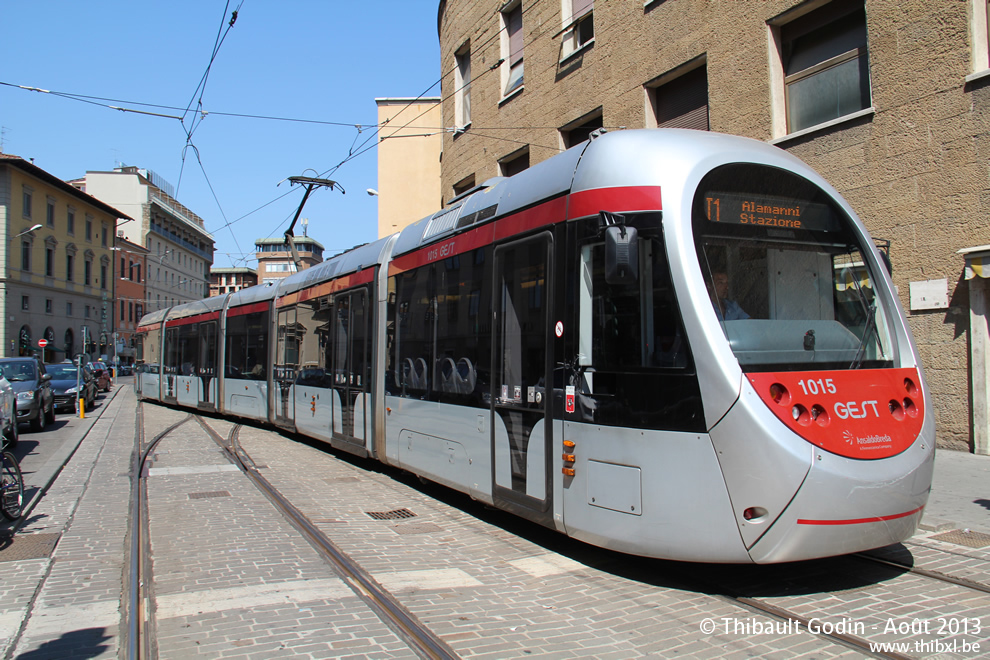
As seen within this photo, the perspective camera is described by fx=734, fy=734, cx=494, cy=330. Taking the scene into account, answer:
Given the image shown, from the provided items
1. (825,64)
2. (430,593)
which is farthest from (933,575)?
(825,64)

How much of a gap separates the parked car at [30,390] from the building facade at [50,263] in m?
24.3

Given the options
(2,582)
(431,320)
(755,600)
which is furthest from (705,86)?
(2,582)

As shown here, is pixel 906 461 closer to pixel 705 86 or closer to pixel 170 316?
pixel 705 86

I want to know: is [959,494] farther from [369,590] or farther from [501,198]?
[369,590]

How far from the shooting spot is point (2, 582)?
524 centimetres

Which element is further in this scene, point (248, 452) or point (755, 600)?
point (248, 452)

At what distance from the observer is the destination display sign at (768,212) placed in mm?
4938

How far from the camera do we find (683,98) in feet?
45.1

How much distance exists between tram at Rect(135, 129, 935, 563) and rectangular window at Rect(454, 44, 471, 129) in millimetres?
15219

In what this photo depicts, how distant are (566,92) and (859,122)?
24.2 ft

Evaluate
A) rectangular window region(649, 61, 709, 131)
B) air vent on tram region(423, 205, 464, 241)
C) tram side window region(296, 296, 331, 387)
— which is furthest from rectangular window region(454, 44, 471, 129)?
air vent on tram region(423, 205, 464, 241)

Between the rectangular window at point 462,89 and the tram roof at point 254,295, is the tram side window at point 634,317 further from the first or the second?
the rectangular window at point 462,89

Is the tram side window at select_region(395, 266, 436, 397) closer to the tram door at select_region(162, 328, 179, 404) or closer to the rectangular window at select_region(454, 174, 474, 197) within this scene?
the rectangular window at select_region(454, 174, 474, 197)

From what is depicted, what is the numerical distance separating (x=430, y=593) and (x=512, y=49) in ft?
54.0
